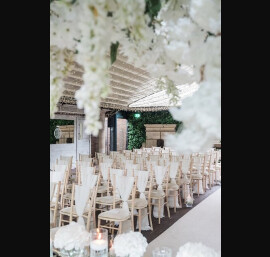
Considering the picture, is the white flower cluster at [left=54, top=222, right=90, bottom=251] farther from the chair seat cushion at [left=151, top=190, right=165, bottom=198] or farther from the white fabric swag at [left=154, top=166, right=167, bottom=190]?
the white fabric swag at [left=154, top=166, right=167, bottom=190]

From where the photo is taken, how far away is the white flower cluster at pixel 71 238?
2.07 metres

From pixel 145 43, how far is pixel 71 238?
1420 millimetres

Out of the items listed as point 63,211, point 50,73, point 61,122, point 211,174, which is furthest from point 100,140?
point 50,73

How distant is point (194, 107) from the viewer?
122 cm

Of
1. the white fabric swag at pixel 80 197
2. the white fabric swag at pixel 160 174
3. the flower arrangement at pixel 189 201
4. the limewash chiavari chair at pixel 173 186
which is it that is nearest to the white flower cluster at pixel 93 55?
the white fabric swag at pixel 80 197

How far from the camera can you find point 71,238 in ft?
6.77

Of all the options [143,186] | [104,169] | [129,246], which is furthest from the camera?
[104,169]

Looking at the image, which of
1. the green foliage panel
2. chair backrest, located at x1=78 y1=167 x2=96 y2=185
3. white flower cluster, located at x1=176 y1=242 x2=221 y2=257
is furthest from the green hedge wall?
white flower cluster, located at x1=176 y1=242 x2=221 y2=257

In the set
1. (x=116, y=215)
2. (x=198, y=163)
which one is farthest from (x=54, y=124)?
(x=116, y=215)

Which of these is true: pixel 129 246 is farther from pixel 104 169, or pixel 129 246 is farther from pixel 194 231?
pixel 104 169

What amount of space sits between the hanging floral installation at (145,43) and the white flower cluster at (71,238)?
114cm

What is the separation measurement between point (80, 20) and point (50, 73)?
38 cm

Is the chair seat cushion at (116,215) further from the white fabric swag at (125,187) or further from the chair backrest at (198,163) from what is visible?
the chair backrest at (198,163)
